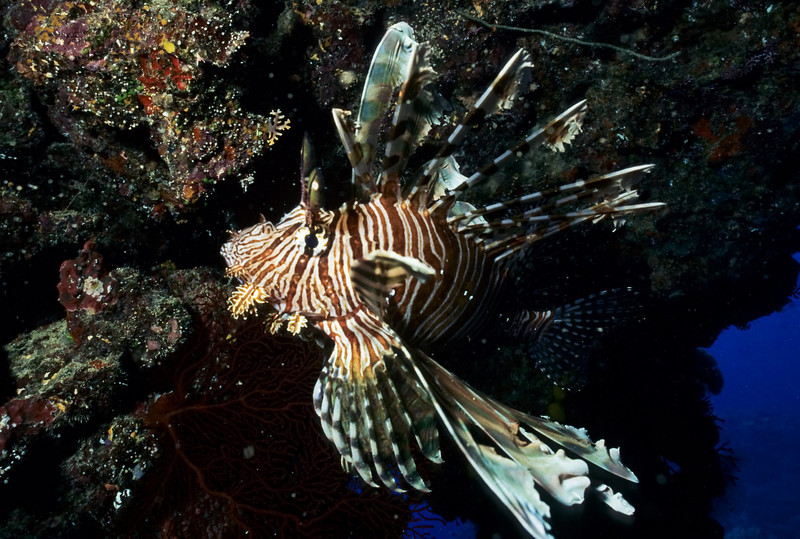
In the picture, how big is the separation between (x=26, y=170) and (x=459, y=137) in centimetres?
323

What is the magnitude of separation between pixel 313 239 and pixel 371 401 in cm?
101

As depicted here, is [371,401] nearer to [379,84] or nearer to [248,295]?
[248,295]

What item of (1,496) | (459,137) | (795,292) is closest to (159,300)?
(1,496)

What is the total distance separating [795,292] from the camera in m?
7.41

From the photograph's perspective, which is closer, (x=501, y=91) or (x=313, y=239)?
(x=501, y=91)

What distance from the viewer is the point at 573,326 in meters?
4.24

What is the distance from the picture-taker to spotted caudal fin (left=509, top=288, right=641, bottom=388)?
412cm

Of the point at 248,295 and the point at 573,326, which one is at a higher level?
the point at 248,295

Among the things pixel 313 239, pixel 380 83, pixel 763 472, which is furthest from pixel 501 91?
pixel 763 472

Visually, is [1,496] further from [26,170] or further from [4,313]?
[26,170]

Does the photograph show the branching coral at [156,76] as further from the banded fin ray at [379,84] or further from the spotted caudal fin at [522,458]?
the spotted caudal fin at [522,458]

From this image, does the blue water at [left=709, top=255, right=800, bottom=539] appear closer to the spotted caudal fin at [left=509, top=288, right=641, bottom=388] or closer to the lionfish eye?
the spotted caudal fin at [left=509, top=288, right=641, bottom=388]

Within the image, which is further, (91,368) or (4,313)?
(4,313)

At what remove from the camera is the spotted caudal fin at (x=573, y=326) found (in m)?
4.12
